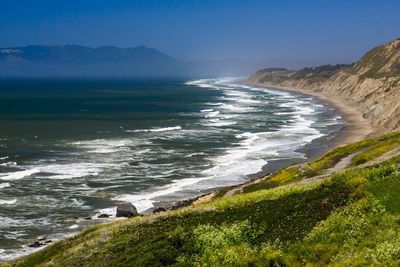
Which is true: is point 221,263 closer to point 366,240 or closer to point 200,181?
point 366,240

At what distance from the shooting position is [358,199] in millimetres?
28672

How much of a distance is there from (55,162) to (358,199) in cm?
7190

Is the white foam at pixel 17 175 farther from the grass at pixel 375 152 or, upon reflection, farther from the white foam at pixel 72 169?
the grass at pixel 375 152

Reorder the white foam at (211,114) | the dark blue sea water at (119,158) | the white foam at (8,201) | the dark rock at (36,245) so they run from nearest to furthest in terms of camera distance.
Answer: the dark rock at (36,245)
the dark blue sea water at (119,158)
the white foam at (8,201)
the white foam at (211,114)

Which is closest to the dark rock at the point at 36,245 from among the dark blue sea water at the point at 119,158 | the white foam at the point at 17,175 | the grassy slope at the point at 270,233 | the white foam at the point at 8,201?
the dark blue sea water at the point at 119,158

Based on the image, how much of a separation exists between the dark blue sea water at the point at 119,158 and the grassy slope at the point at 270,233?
817 inches

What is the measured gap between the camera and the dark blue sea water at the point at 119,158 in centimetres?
6262

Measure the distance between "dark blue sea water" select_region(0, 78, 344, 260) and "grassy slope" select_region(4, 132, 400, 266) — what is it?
68.1 ft

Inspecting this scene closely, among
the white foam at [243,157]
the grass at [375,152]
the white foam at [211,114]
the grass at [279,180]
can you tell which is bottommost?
the white foam at [211,114]

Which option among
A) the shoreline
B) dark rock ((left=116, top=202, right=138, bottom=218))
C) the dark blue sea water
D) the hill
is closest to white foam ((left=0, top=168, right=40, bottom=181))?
the dark blue sea water

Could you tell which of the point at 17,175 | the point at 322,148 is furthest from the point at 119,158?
the point at 322,148

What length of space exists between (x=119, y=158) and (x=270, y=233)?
230ft

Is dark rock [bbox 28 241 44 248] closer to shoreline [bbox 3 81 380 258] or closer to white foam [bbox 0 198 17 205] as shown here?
shoreline [bbox 3 81 380 258]

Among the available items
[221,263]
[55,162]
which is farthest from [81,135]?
[221,263]
